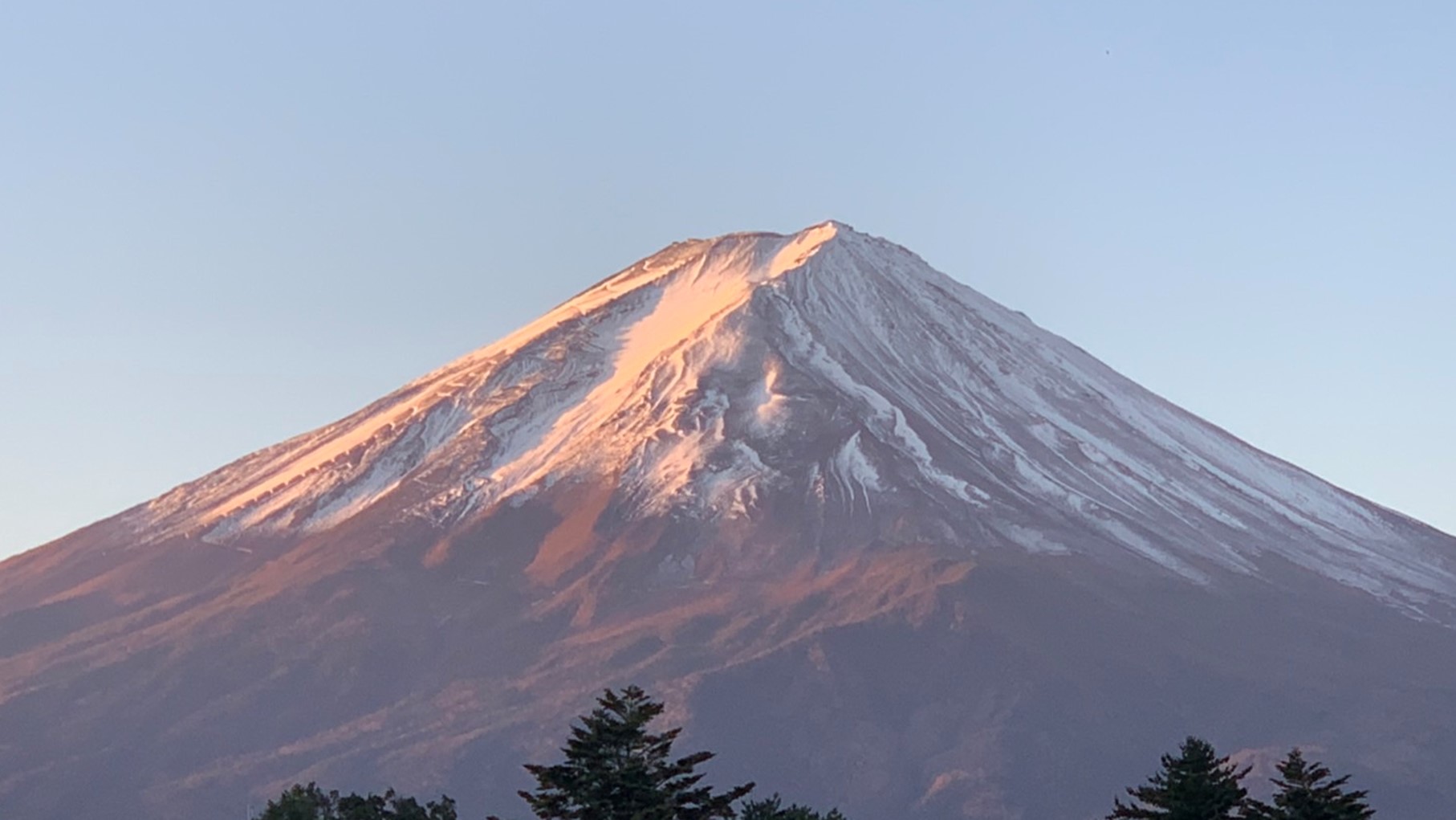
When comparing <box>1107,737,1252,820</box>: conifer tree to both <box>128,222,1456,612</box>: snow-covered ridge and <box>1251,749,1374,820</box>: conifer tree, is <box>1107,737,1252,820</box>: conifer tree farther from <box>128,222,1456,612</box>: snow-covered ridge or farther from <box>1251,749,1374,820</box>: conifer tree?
<box>128,222,1456,612</box>: snow-covered ridge

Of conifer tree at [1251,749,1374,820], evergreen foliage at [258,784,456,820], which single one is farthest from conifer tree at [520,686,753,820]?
evergreen foliage at [258,784,456,820]

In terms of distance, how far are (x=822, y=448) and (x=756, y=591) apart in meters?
14.1

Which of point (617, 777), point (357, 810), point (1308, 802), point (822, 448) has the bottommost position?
point (1308, 802)

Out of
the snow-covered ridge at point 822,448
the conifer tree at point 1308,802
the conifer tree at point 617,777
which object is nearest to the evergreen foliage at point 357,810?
the conifer tree at point 617,777

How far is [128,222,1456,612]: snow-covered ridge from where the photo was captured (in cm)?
17525

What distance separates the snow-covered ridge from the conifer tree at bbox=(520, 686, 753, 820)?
139454 millimetres

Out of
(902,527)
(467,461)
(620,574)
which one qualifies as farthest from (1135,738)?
(467,461)

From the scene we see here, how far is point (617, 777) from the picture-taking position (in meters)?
30.9

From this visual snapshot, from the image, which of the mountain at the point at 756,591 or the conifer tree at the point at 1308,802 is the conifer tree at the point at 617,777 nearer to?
the conifer tree at the point at 1308,802

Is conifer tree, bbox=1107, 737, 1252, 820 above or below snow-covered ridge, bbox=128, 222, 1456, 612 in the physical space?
below

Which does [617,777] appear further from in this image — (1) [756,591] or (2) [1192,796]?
(1) [756,591]

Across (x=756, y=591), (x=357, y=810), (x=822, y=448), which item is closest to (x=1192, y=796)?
(x=357, y=810)

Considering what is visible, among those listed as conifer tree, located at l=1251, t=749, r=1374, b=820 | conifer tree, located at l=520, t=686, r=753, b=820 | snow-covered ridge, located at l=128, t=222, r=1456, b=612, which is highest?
snow-covered ridge, located at l=128, t=222, r=1456, b=612

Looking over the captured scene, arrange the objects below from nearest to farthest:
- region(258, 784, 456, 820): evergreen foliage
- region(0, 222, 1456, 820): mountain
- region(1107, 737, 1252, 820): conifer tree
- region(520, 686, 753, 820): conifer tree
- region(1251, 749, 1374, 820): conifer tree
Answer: region(520, 686, 753, 820): conifer tree → region(1251, 749, 1374, 820): conifer tree → region(1107, 737, 1252, 820): conifer tree → region(258, 784, 456, 820): evergreen foliage → region(0, 222, 1456, 820): mountain
